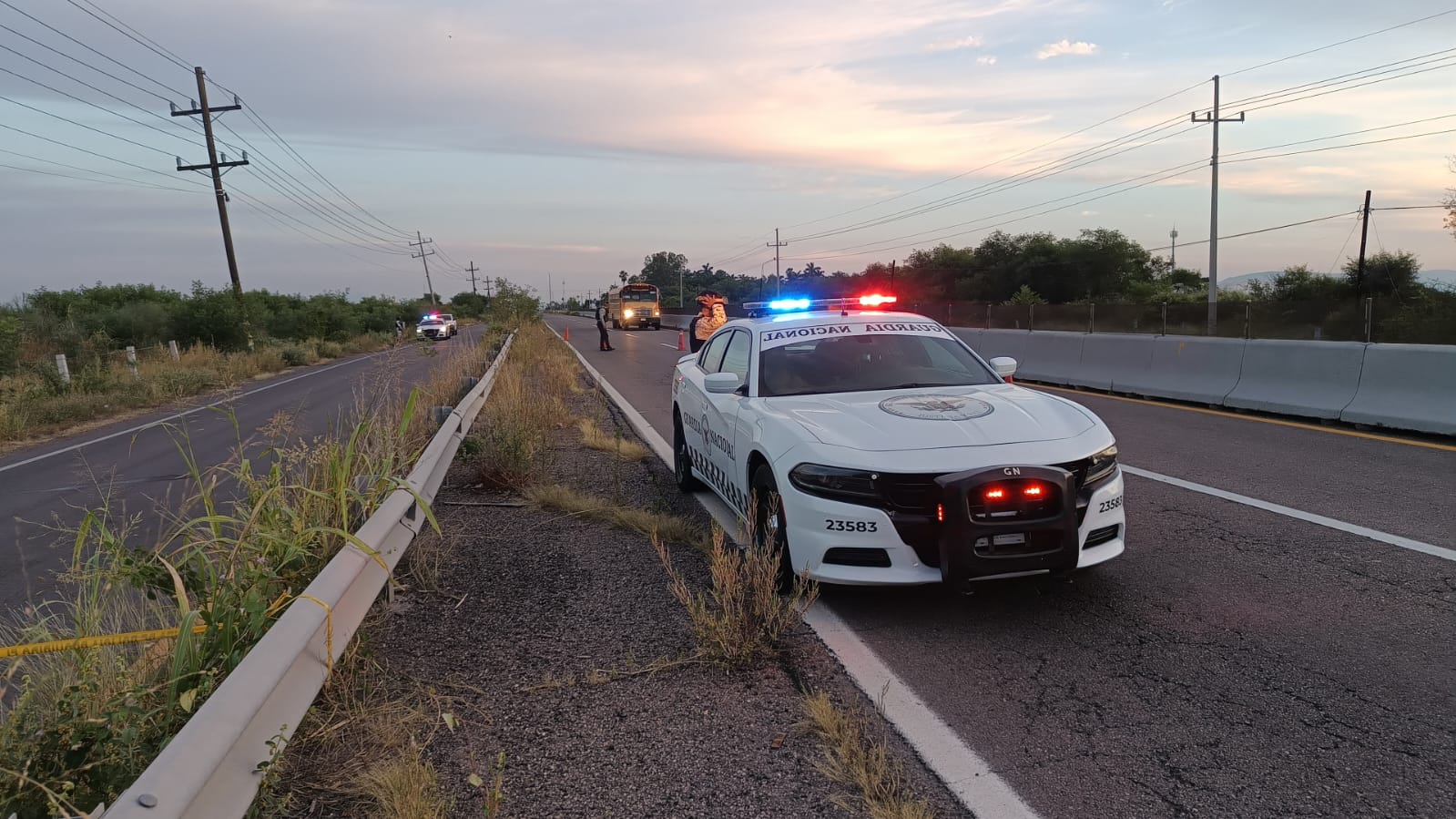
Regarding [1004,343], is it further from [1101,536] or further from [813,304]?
[1101,536]

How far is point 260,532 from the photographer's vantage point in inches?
146

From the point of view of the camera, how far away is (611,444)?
32.9ft

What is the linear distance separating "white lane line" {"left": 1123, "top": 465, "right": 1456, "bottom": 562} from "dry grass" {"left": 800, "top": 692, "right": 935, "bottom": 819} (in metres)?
4.09

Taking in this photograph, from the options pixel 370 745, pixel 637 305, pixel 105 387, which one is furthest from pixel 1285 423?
pixel 637 305

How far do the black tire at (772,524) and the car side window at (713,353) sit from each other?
7.36ft

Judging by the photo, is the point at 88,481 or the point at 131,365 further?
the point at 131,365

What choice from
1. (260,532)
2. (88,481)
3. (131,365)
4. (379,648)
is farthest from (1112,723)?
(131,365)

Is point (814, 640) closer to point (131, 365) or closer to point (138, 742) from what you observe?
point (138, 742)

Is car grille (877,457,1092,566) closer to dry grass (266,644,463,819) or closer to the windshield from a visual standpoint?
the windshield

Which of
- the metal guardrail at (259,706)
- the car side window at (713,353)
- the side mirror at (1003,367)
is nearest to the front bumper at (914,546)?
the side mirror at (1003,367)

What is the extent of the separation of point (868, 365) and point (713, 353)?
5.87ft

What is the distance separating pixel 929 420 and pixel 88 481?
32.1ft

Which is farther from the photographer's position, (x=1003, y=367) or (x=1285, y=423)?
(x=1285, y=423)

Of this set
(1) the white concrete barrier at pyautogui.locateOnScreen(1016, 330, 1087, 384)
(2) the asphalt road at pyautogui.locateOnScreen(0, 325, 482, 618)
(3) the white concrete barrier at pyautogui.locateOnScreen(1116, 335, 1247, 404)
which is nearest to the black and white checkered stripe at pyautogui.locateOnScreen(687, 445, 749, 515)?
(2) the asphalt road at pyautogui.locateOnScreen(0, 325, 482, 618)
